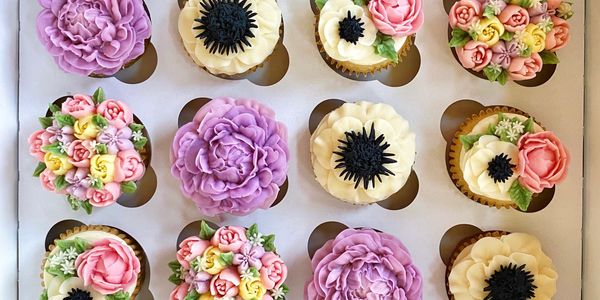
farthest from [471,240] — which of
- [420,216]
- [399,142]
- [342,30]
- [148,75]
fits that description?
[148,75]

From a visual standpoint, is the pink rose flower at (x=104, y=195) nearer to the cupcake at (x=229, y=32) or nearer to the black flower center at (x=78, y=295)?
the black flower center at (x=78, y=295)

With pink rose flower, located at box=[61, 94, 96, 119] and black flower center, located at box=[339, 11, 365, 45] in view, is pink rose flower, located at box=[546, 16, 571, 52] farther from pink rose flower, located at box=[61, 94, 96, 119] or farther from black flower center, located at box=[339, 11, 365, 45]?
pink rose flower, located at box=[61, 94, 96, 119]

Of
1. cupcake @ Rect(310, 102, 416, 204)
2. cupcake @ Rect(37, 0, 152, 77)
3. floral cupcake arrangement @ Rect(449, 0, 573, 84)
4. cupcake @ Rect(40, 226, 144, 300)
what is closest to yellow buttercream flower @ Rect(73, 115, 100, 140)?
cupcake @ Rect(37, 0, 152, 77)

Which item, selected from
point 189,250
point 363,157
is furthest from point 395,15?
point 189,250

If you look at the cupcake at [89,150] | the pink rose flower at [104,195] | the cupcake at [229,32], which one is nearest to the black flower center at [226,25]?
the cupcake at [229,32]

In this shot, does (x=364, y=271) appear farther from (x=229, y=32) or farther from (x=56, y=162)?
(x=56, y=162)

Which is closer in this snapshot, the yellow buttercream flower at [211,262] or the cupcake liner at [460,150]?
the yellow buttercream flower at [211,262]
